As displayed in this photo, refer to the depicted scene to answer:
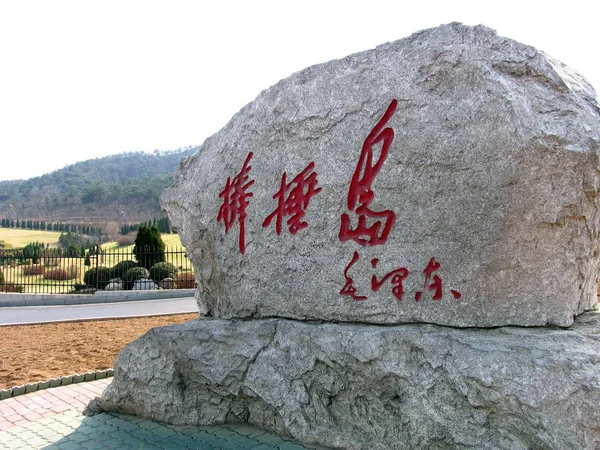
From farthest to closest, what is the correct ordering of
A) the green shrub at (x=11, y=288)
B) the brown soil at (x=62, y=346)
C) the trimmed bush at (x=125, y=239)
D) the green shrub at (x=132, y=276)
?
the trimmed bush at (x=125, y=239)
the green shrub at (x=11, y=288)
the green shrub at (x=132, y=276)
the brown soil at (x=62, y=346)

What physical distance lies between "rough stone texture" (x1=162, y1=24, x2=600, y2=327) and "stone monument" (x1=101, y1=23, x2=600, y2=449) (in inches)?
0.5

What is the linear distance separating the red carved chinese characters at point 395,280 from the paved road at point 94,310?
8.15m

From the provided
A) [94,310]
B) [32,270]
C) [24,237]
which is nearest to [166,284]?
[94,310]

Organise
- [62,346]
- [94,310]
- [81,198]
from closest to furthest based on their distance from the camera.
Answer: [62,346]
[94,310]
[81,198]

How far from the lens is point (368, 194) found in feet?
11.6

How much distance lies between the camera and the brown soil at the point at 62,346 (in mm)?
6246

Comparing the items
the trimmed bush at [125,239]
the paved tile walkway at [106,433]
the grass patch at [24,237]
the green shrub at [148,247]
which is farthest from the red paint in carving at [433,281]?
the grass patch at [24,237]

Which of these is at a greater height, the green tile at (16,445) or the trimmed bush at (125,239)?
the trimmed bush at (125,239)

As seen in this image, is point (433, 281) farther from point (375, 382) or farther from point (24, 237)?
point (24, 237)

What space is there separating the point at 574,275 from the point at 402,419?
1.35m

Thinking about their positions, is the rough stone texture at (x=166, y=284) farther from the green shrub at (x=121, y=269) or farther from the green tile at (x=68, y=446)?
the green tile at (x=68, y=446)

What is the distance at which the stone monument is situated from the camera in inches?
118

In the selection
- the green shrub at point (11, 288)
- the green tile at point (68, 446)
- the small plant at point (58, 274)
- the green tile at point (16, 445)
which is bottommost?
the green tile at point (16, 445)

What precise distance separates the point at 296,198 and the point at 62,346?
17.9 ft
